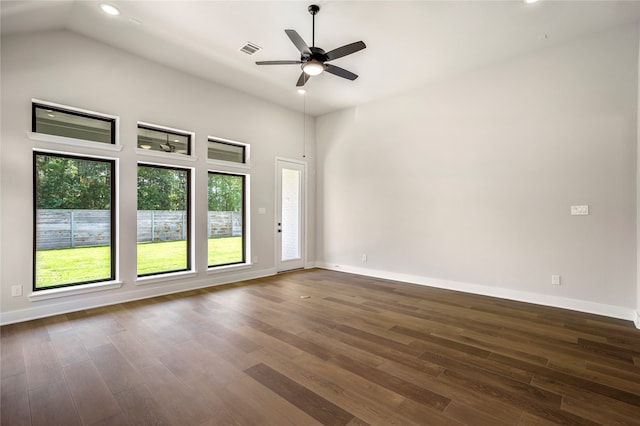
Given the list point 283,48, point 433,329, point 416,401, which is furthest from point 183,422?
point 283,48

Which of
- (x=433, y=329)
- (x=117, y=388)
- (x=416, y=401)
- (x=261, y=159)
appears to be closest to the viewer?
(x=416, y=401)

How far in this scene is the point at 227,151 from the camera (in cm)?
561

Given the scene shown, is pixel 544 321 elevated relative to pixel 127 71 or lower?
lower

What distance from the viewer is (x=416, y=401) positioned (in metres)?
1.98

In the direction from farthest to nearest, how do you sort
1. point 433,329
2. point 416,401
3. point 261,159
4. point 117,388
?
point 261,159 → point 433,329 → point 117,388 → point 416,401

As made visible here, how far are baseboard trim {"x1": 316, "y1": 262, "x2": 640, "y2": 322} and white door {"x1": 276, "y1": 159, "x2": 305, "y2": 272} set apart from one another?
5.00ft

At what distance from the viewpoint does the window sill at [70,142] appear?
3.54 metres

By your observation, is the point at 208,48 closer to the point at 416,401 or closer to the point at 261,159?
the point at 261,159

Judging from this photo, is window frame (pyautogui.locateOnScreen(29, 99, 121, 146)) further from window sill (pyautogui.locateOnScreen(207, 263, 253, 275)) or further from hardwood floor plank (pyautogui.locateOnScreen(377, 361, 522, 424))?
hardwood floor plank (pyautogui.locateOnScreen(377, 361, 522, 424))

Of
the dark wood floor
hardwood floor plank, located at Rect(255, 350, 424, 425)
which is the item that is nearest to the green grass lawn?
the dark wood floor

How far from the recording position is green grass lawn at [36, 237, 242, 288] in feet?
12.3

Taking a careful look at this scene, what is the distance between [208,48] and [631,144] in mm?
5579

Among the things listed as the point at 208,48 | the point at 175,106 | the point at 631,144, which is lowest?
the point at 631,144

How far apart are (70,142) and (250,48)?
264 centimetres
